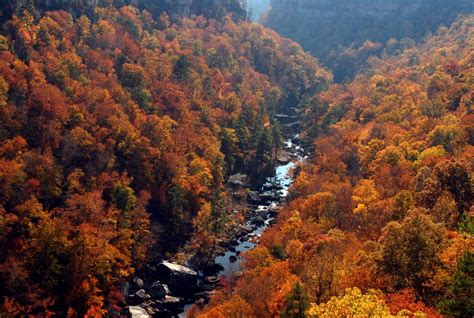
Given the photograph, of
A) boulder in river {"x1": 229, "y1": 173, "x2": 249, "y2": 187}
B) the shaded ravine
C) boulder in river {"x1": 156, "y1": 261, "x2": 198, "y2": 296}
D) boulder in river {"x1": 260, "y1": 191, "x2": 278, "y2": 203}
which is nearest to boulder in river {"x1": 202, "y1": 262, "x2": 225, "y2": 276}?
the shaded ravine

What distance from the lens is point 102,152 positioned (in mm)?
81000

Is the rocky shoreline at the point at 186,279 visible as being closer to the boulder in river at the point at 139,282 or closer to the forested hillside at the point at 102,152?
the boulder in river at the point at 139,282

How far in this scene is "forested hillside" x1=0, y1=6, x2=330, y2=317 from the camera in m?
58.8

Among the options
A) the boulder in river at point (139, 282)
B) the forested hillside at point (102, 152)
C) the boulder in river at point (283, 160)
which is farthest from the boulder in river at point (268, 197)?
the boulder in river at point (139, 282)

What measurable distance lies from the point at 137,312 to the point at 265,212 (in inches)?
1593

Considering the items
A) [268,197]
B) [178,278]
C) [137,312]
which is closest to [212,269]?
[178,278]

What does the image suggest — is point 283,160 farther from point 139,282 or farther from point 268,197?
point 139,282

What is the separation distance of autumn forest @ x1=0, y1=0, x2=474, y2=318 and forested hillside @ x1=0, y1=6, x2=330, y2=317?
30 cm

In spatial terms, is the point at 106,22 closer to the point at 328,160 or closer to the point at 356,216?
the point at 328,160

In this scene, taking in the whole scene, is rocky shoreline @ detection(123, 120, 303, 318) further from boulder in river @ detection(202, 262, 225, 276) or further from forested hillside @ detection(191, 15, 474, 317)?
forested hillside @ detection(191, 15, 474, 317)

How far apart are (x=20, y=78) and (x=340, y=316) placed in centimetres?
7149

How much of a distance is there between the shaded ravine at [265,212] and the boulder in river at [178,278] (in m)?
2.86

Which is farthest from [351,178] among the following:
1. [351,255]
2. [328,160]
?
[351,255]

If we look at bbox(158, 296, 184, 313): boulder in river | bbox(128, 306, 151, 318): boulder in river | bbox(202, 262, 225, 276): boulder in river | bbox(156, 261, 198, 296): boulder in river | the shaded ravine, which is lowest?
bbox(128, 306, 151, 318): boulder in river
